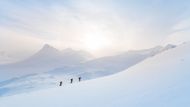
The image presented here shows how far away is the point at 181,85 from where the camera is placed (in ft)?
27.6

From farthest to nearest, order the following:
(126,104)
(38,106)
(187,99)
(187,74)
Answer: (38,106), (187,74), (126,104), (187,99)

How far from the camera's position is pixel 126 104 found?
8.14 meters

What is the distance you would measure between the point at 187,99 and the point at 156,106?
92 cm

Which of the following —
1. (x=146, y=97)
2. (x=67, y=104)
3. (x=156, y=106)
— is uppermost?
(x=67, y=104)

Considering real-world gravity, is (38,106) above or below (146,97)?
above

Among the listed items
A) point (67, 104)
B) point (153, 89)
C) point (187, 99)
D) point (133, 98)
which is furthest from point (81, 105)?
point (187, 99)

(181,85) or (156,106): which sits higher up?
(181,85)

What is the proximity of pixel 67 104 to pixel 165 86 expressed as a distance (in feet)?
14.9

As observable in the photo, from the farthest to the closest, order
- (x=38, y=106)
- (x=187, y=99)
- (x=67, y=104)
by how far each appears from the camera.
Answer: (x=38, y=106)
(x=67, y=104)
(x=187, y=99)

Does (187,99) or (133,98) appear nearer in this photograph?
(187,99)

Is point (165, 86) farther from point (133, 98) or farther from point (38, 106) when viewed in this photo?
point (38, 106)

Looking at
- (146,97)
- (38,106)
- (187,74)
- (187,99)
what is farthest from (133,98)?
(38,106)

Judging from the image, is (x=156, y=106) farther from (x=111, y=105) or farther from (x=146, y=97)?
(x=111, y=105)

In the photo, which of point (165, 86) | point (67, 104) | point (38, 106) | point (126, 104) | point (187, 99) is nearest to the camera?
point (187, 99)
